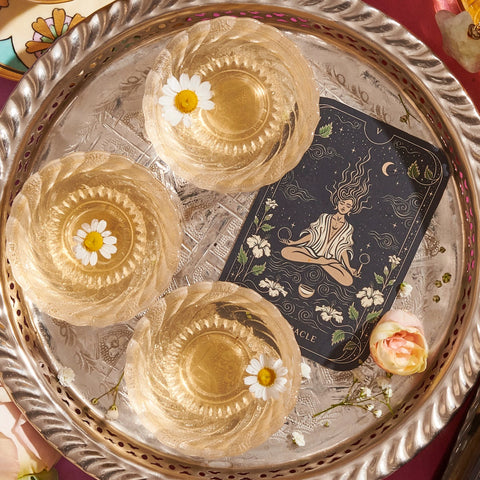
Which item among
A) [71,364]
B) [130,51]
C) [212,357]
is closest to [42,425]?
[71,364]

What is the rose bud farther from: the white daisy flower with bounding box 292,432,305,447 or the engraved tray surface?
the white daisy flower with bounding box 292,432,305,447

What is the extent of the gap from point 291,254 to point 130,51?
0.44m

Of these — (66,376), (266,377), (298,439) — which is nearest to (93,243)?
(66,376)

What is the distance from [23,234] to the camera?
0.91 m

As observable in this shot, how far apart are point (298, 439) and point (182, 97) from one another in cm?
60

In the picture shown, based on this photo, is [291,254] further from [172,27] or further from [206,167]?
[172,27]

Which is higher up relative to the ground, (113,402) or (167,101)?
(167,101)

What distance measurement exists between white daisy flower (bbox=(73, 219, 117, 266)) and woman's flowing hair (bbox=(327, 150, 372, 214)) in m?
0.40

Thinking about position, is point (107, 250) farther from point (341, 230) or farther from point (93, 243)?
point (341, 230)

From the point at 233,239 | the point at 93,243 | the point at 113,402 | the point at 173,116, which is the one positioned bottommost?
the point at 113,402

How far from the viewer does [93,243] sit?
93cm

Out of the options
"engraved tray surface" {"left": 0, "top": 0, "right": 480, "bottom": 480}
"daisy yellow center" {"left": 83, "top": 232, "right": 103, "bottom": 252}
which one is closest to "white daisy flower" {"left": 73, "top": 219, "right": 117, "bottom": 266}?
"daisy yellow center" {"left": 83, "top": 232, "right": 103, "bottom": 252}

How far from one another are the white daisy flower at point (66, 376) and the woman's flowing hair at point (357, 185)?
551 mm

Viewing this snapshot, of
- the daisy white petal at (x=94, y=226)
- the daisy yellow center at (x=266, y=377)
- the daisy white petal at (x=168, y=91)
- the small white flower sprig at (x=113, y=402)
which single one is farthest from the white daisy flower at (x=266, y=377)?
the daisy white petal at (x=168, y=91)
